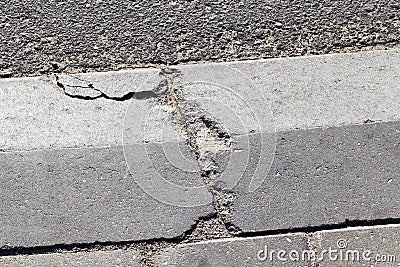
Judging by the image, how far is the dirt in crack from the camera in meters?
A: 2.74

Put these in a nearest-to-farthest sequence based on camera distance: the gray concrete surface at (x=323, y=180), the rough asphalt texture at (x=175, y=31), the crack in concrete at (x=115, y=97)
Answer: the gray concrete surface at (x=323, y=180)
the crack in concrete at (x=115, y=97)
the rough asphalt texture at (x=175, y=31)

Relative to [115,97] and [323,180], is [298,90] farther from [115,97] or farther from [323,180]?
[115,97]

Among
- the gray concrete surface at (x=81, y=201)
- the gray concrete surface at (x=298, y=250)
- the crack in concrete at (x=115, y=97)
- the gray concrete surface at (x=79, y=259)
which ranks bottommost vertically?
the gray concrete surface at (x=79, y=259)

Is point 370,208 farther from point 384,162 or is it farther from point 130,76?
point 130,76

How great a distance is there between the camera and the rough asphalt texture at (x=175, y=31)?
3029 mm

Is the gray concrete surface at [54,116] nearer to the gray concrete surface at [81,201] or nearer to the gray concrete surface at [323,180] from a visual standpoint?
the gray concrete surface at [81,201]

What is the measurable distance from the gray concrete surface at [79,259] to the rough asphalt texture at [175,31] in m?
0.94

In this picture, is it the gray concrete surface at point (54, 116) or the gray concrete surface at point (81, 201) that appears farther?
the gray concrete surface at point (54, 116)

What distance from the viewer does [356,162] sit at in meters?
2.84

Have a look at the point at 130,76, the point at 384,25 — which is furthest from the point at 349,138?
the point at 130,76

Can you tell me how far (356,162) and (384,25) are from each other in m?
0.84

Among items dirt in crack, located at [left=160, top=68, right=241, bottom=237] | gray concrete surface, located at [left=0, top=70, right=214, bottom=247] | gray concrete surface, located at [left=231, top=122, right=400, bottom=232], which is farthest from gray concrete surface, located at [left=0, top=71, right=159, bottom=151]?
gray concrete surface, located at [left=231, top=122, right=400, bottom=232]

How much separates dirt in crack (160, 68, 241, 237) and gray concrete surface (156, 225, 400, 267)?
101mm

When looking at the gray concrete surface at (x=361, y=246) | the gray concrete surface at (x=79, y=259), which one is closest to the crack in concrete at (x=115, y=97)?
the gray concrete surface at (x=79, y=259)
